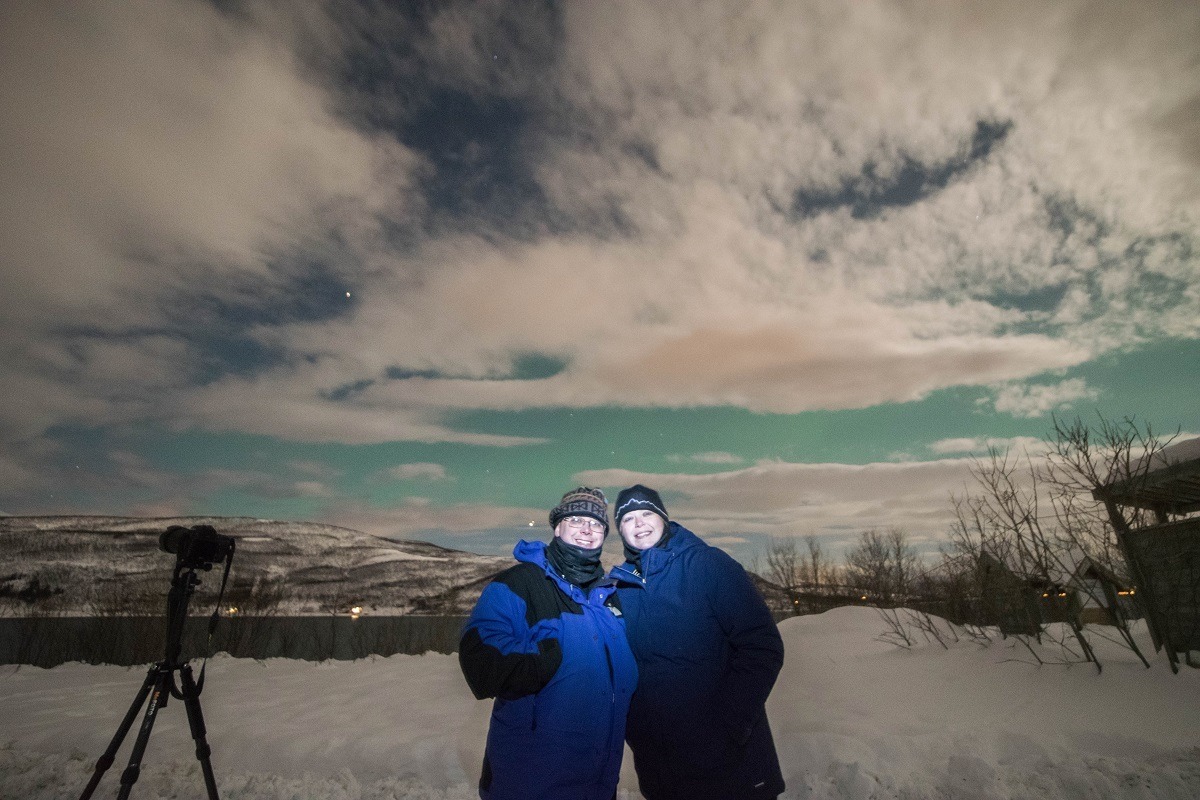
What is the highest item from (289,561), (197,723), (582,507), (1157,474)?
(289,561)

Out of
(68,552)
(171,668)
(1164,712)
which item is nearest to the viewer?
(171,668)

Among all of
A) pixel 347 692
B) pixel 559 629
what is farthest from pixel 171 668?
pixel 347 692

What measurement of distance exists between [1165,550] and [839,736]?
4443mm

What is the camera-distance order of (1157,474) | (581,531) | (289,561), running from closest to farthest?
(581,531), (1157,474), (289,561)

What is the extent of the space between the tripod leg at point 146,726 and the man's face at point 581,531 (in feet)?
7.98

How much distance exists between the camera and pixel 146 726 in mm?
3334

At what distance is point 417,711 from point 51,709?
4876mm

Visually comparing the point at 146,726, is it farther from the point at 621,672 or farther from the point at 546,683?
the point at 621,672

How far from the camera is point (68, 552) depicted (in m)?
56.0

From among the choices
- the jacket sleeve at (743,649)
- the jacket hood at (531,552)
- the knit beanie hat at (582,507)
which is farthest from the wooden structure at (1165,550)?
the jacket hood at (531,552)

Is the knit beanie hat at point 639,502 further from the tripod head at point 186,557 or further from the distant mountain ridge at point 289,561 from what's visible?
the distant mountain ridge at point 289,561

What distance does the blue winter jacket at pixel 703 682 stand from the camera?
7.85ft

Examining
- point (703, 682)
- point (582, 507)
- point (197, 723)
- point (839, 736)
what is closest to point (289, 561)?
point (197, 723)

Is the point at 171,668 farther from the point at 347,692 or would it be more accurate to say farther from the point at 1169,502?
the point at 1169,502
